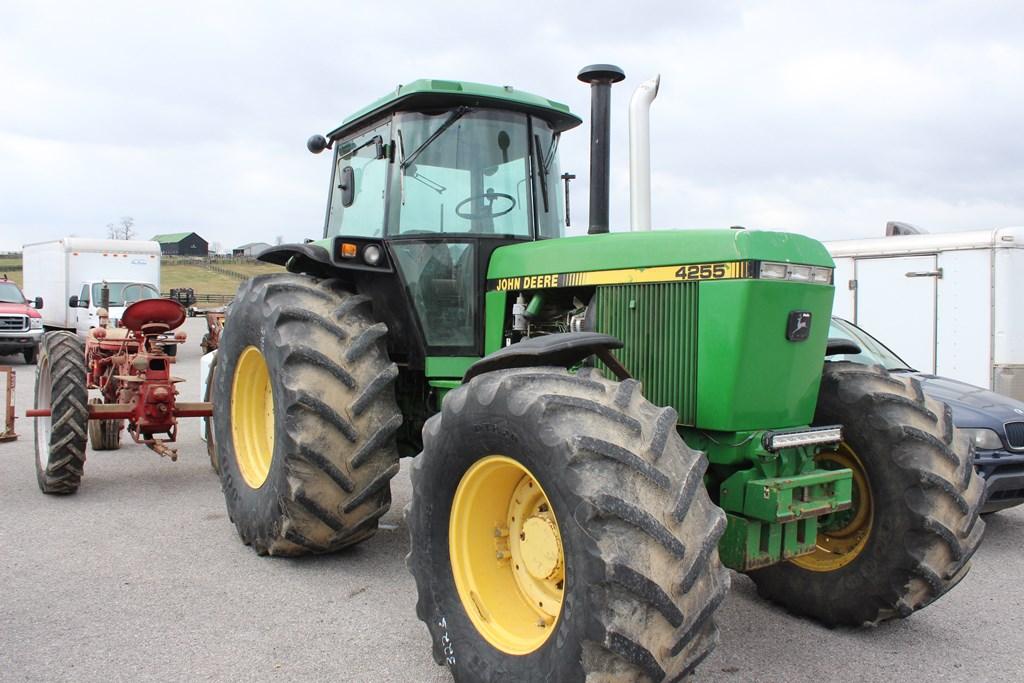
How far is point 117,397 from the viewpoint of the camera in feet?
26.2

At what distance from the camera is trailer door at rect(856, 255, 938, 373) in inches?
384

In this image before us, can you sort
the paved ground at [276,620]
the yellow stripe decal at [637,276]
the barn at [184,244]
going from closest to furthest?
the yellow stripe decal at [637,276], the paved ground at [276,620], the barn at [184,244]

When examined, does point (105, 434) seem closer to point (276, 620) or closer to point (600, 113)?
point (276, 620)

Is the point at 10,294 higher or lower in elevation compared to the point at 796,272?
higher

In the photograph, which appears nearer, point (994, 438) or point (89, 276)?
point (994, 438)

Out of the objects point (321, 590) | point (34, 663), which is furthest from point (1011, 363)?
point (34, 663)

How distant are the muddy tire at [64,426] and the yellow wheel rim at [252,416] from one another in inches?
67.5

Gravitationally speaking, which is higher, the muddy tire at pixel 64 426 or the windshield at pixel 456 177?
the windshield at pixel 456 177

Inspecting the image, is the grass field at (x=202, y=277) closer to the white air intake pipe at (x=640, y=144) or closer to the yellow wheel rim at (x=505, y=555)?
the white air intake pipe at (x=640, y=144)

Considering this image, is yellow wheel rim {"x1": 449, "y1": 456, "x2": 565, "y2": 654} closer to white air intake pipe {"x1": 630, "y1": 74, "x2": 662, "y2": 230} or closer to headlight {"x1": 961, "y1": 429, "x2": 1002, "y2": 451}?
white air intake pipe {"x1": 630, "y1": 74, "x2": 662, "y2": 230}

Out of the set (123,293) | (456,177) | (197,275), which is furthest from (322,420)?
(197,275)

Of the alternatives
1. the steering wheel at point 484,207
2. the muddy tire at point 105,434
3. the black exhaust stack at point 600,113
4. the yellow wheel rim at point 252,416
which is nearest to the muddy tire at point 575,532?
the black exhaust stack at point 600,113

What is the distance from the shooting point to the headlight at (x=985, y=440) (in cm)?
609

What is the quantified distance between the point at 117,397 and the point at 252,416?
309cm
